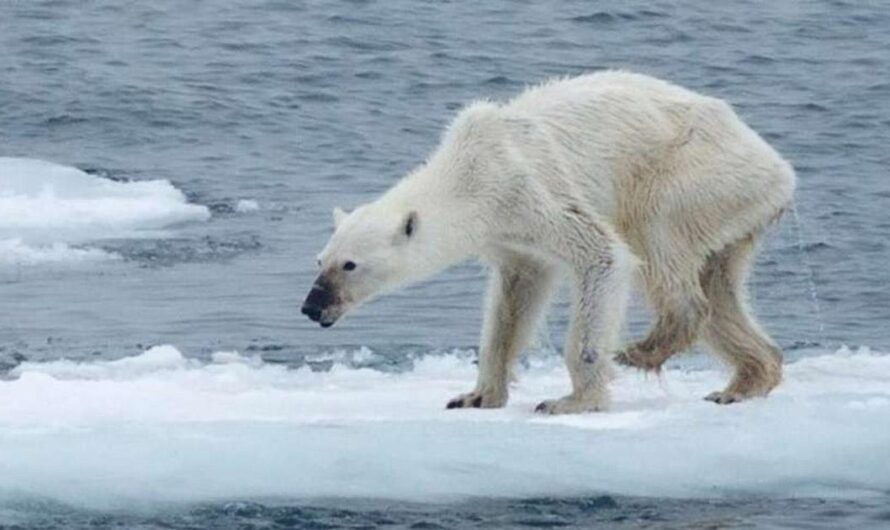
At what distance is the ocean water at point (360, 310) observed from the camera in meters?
8.88

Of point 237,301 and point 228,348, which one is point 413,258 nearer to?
point 228,348

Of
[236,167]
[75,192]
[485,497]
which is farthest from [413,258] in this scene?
[236,167]

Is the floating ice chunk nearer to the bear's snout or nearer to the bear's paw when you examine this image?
the bear's paw

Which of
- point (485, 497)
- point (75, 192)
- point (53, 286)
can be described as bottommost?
point (485, 497)

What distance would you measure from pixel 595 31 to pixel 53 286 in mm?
13135

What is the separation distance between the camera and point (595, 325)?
9.69 meters

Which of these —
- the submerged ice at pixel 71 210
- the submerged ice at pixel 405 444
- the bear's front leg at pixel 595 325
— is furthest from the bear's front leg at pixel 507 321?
the submerged ice at pixel 71 210

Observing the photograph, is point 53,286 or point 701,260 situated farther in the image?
point 53,286

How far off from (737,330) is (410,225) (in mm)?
1666

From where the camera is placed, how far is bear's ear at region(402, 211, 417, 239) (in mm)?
9477

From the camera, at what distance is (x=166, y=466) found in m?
8.77

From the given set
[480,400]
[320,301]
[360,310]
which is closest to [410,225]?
[320,301]

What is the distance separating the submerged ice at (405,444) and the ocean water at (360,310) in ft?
0.04

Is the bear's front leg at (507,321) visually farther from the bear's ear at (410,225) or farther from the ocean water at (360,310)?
the bear's ear at (410,225)
